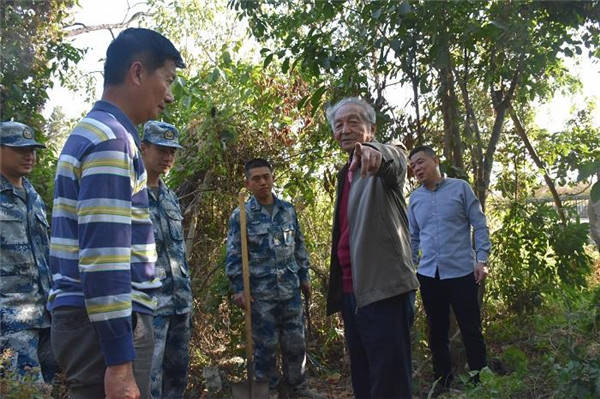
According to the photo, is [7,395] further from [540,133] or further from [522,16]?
[540,133]

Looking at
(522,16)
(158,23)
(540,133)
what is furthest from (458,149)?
(158,23)

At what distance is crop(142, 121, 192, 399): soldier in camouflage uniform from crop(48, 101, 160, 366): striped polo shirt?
186 cm

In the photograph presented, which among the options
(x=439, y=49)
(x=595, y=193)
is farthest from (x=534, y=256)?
(x=595, y=193)

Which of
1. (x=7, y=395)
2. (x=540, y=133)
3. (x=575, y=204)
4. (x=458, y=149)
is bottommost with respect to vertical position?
(x=7, y=395)

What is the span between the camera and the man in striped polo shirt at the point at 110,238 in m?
1.60

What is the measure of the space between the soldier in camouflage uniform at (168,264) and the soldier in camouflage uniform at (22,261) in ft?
2.25

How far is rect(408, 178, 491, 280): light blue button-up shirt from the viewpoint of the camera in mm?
4281

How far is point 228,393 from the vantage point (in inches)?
193

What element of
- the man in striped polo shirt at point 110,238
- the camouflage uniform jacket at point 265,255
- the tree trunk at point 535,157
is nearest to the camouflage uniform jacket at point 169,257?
the camouflage uniform jacket at point 265,255

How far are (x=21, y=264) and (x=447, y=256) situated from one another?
2.87 meters

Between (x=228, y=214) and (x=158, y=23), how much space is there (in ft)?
24.5

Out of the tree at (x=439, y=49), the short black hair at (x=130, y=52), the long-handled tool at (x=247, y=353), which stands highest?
the tree at (x=439, y=49)

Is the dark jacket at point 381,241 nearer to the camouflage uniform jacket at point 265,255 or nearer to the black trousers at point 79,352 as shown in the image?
the black trousers at point 79,352

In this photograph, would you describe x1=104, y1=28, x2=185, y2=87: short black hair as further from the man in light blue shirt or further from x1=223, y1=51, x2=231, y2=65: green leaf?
x1=223, y1=51, x2=231, y2=65: green leaf
